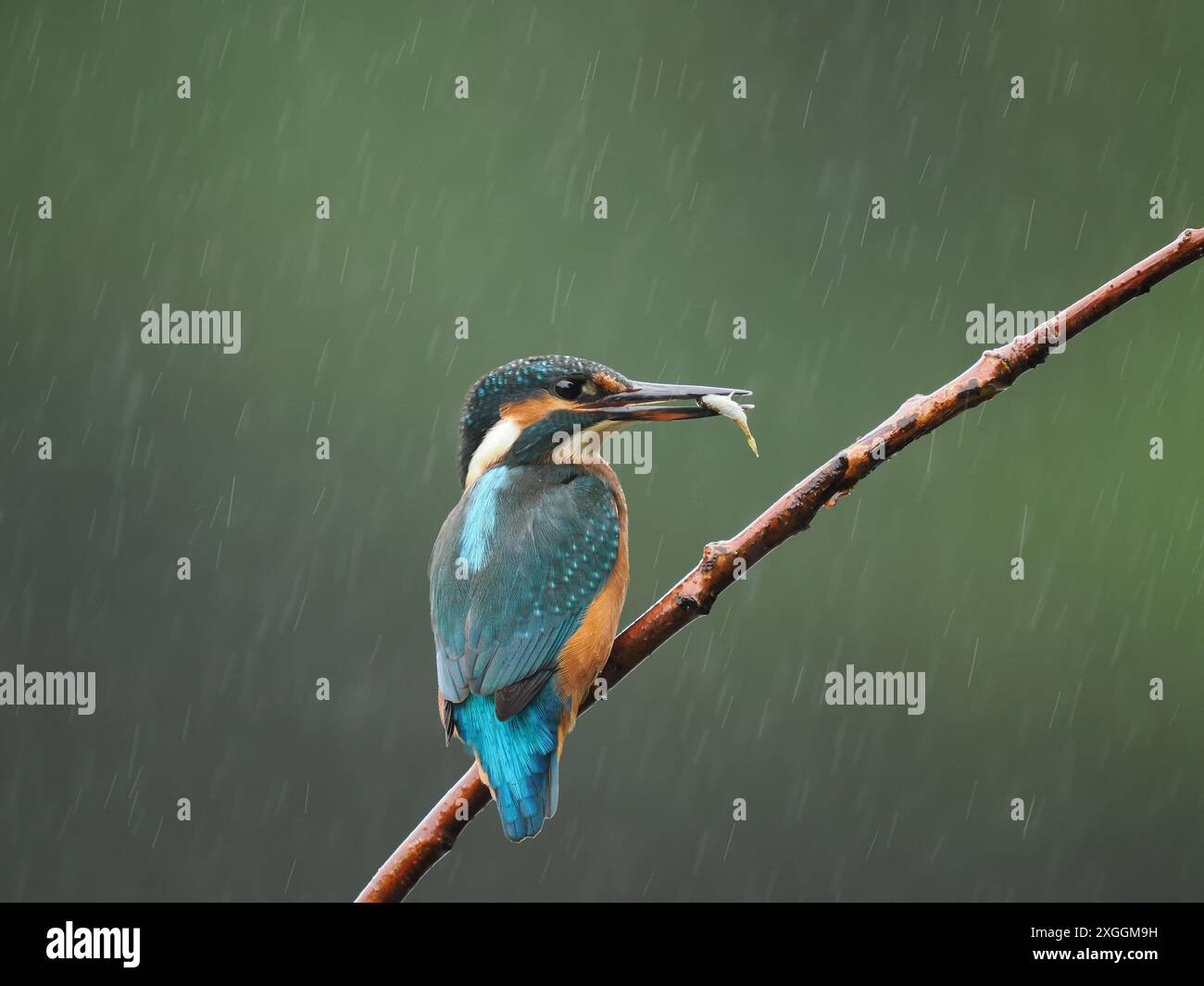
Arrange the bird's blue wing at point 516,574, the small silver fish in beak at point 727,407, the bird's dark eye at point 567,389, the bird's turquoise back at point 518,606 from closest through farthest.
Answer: the small silver fish in beak at point 727,407, the bird's turquoise back at point 518,606, the bird's blue wing at point 516,574, the bird's dark eye at point 567,389

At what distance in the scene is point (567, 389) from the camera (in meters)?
2.74

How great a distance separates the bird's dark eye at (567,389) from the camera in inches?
108

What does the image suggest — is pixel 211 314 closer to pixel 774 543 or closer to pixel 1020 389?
pixel 1020 389

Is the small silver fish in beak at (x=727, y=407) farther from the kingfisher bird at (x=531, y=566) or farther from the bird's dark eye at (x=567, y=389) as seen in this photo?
the bird's dark eye at (x=567, y=389)

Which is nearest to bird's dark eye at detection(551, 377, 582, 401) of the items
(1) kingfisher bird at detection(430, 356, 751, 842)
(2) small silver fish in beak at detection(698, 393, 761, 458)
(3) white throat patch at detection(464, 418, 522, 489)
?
(1) kingfisher bird at detection(430, 356, 751, 842)

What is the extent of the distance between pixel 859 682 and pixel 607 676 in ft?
12.3

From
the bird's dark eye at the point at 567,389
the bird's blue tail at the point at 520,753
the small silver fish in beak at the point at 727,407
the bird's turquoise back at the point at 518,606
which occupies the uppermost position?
the bird's dark eye at the point at 567,389

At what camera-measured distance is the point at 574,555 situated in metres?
2.66

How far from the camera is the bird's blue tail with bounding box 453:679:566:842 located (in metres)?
2.26

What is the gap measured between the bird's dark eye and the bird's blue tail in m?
0.57

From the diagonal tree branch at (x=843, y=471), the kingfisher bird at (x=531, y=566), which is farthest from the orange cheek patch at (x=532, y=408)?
the diagonal tree branch at (x=843, y=471)

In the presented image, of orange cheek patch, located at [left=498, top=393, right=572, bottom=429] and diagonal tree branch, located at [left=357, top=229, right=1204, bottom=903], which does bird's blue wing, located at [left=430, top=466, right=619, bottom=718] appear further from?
diagonal tree branch, located at [left=357, top=229, right=1204, bottom=903]

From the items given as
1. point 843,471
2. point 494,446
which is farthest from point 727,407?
point 494,446

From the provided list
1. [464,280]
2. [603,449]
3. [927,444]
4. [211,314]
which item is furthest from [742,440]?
[603,449]
